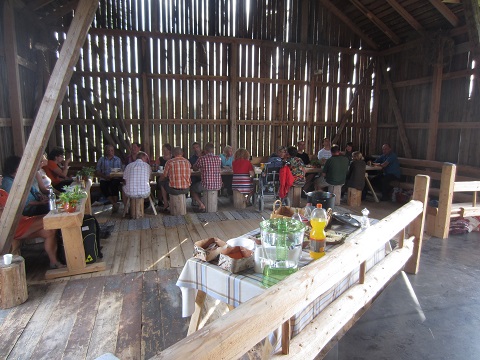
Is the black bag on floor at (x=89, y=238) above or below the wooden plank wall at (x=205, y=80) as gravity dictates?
below

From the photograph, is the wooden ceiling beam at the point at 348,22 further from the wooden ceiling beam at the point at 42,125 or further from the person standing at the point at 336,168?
the wooden ceiling beam at the point at 42,125

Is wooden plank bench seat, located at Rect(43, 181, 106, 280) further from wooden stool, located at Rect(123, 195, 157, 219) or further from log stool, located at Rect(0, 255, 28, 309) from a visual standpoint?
wooden stool, located at Rect(123, 195, 157, 219)

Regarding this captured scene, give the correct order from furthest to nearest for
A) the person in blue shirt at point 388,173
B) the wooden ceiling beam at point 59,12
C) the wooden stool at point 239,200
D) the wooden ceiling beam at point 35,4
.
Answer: the person in blue shirt at point 388,173 → the wooden ceiling beam at point 59,12 → the wooden stool at point 239,200 → the wooden ceiling beam at point 35,4

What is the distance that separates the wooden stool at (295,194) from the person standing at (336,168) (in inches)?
28.4

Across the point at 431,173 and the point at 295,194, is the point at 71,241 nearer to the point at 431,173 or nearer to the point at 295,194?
the point at 295,194

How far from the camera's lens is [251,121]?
952cm

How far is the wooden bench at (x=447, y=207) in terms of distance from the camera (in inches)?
208

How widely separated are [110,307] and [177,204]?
11.5ft

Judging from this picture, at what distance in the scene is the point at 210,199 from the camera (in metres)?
7.00

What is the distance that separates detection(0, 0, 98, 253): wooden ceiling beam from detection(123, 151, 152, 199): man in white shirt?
2487 mm

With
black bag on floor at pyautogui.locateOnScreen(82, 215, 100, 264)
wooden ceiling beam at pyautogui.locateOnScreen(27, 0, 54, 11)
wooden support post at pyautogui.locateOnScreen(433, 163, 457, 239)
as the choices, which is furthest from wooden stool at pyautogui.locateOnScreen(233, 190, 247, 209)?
wooden ceiling beam at pyautogui.locateOnScreen(27, 0, 54, 11)

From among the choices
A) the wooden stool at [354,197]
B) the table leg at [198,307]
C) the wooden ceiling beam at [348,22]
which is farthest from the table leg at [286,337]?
the wooden ceiling beam at [348,22]

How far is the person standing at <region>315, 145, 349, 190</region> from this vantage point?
24.1ft

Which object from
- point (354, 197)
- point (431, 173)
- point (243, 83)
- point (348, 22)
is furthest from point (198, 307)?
point (348, 22)
